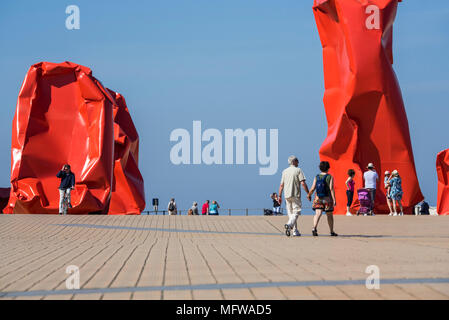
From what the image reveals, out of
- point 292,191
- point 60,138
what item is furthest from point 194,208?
point 292,191

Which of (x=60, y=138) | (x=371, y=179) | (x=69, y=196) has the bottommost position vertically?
(x=69, y=196)

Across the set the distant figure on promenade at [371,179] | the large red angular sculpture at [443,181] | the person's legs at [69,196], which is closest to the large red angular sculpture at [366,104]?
the distant figure on promenade at [371,179]

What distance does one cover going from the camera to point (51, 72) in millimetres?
25781

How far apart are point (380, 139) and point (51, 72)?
1207 centimetres

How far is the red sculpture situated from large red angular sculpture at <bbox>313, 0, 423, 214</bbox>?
8052mm

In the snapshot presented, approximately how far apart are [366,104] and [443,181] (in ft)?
22.3

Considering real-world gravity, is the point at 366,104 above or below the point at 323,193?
above

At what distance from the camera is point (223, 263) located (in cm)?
841

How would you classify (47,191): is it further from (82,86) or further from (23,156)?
(82,86)

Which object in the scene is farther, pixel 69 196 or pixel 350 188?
pixel 69 196

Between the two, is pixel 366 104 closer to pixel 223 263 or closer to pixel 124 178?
pixel 124 178

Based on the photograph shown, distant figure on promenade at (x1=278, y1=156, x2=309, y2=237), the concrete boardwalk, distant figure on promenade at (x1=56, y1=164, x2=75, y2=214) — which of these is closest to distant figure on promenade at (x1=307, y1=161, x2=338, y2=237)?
distant figure on promenade at (x1=278, y1=156, x2=309, y2=237)

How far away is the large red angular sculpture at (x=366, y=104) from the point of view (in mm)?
24438
